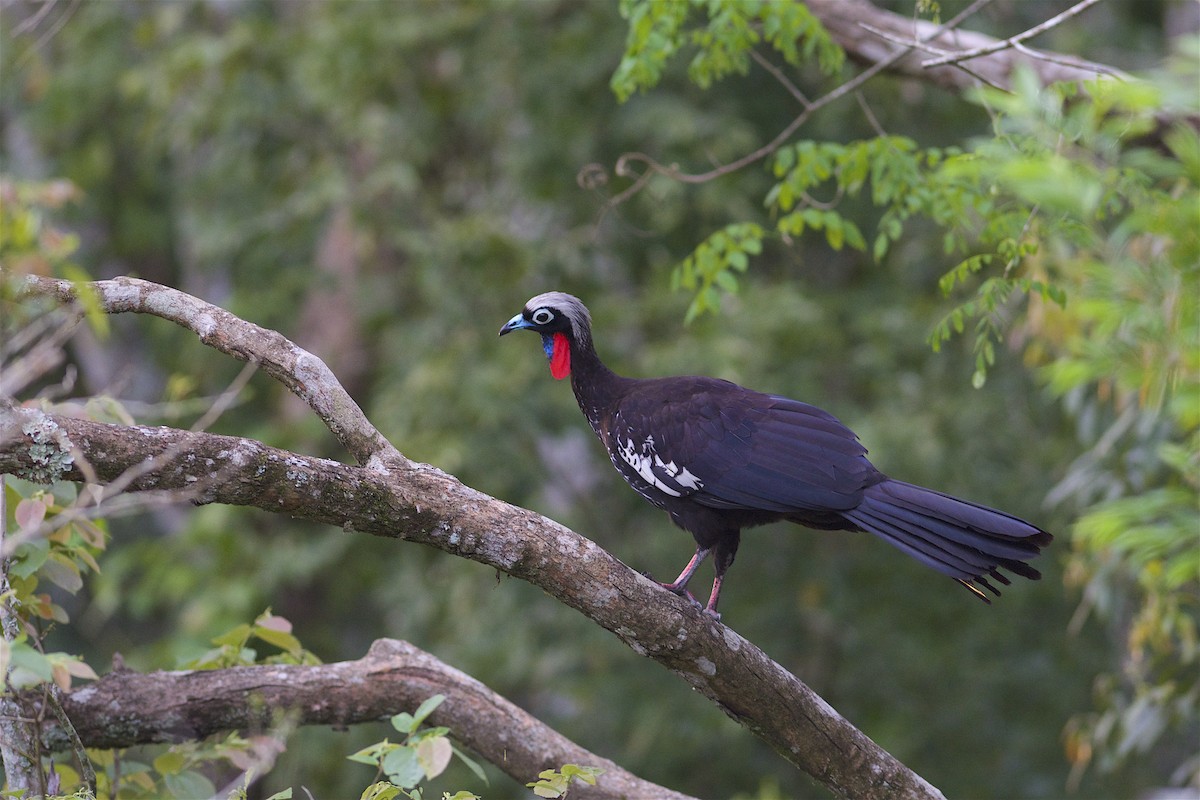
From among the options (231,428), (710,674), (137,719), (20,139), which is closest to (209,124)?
(231,428)

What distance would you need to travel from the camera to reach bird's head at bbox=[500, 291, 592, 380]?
14.1ft

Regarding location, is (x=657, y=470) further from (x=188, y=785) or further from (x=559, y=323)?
(x=188, y=785)

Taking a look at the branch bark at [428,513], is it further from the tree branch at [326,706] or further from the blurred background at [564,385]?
the blurred background at [564,385]

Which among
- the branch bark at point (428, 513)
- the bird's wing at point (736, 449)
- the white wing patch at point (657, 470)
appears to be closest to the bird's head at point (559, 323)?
the bird's wing at point (736, 449)

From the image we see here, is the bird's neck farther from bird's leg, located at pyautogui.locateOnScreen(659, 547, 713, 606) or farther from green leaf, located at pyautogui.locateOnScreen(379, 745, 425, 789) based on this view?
green leaf, located at pyautogui.locateOnScreen(379, 745, 425, 789)

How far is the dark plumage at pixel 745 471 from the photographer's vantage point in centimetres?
325

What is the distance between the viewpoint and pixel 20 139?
10359 mm

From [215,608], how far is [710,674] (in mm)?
5609

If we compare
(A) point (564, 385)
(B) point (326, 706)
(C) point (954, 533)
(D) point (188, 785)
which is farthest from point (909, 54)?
(A) point (564, 385)

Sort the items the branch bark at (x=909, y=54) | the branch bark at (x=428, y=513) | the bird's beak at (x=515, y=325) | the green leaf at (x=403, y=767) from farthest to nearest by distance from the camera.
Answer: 1. the branch bark at (x=909, y=54)
2. the bird's beak at (x=515, y=325)
3. the green leaf at (x=403, y=767)
4. the branch bark at (x=428, y=513)

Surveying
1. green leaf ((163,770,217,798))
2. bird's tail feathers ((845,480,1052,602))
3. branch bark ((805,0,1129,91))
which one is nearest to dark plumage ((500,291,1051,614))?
bird's tail feathers ((845,480,1052,602))

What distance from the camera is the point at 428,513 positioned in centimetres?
279

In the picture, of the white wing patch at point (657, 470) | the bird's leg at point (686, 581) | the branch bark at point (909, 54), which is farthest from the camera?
the branch bark at point (909, 54)

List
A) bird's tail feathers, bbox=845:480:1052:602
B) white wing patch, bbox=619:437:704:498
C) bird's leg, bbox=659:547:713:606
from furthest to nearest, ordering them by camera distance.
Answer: white wing patch, bbox=619:437:704:498 < bird's leg, bbox=659:547:713:606 < bird's tail feathers, bbox=845:480:1052:602
